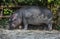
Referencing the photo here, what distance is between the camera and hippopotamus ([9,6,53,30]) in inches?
323

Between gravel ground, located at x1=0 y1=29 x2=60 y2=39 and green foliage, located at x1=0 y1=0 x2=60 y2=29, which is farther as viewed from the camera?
green foliage, located at x1=0 y1=0 x2=60 y2=29

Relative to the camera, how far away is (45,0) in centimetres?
849

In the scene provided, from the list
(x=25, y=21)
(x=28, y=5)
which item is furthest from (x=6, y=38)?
(x=28, y=5)

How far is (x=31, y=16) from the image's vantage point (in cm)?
823

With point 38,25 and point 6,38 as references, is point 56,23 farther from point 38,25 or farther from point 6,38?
point 6,38

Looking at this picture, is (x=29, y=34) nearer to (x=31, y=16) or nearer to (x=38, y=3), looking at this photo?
(x=31, y=16)

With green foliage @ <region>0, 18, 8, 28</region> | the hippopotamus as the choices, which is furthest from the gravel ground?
green foliage @ <region>0, 18, 8, 28</region>

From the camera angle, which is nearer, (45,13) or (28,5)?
(45,13)

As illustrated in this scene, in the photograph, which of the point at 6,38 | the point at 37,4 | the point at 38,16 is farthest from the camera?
the point at 37,4

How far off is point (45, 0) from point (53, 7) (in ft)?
1.28

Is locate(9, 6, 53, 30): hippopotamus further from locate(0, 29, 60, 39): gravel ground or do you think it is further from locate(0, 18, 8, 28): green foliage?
locate(0, 29, 60, 39): gravel ground

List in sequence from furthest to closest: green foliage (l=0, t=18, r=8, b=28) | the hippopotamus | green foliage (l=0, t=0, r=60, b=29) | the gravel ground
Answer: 1. green foliage (l=0, t=18, r=8, b=28)
2. green foliage (l=0, t=0, r=60, b=29)
3. the hippopotamus
4. the gravel ground

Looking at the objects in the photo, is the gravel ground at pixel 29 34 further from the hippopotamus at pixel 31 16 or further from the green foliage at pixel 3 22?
the green foliage at pixel 3 22

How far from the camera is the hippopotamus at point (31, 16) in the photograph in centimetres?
821
